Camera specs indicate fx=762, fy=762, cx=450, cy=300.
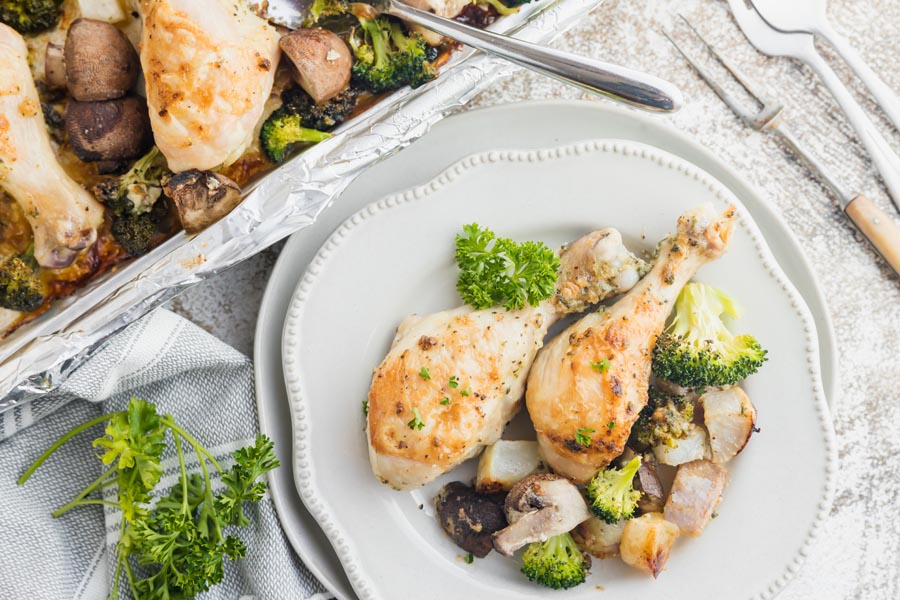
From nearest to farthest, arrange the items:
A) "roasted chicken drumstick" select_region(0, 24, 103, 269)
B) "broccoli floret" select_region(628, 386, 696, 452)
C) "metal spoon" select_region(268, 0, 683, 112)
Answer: "roasted chicken drumstick" select_region(0, 24, 103, 269)
"metal spoon" select_region(268, 0, 683, 112)
"broccoli floret" select_region(628, 386, 696, 452)

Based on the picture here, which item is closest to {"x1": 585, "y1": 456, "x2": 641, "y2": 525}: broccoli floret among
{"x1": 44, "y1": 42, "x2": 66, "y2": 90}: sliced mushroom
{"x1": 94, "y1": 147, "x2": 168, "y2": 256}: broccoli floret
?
{"x1": 94, "y1": 147, "x2": 168, "y2": 256}: broccoli floret

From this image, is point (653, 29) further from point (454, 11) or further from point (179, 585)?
point (179, 585)

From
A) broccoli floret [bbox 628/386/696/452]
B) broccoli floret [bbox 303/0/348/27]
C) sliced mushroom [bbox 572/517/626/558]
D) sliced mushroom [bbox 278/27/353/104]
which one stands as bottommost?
sliced mushroom [bbox 572/517/626/558]

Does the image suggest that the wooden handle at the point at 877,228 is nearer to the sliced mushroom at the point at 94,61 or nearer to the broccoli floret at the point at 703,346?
the broccoli floret at the point at 703,346

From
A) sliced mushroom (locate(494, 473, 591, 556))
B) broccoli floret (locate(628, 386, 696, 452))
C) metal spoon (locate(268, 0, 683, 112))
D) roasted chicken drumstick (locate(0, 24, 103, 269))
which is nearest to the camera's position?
roasted chicken drumstick (locate(0, 24, 103, 269))

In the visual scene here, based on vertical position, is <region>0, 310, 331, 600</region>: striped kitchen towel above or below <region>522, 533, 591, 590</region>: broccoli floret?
below

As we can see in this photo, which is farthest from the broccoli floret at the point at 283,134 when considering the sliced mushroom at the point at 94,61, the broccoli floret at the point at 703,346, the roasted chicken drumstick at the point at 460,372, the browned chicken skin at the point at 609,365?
the broccoli floret at the point at 703,346

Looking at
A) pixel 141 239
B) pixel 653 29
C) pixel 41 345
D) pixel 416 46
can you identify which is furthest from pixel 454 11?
pixel 41 345

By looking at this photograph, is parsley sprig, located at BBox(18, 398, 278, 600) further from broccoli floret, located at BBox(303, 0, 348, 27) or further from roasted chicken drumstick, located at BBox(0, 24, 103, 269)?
broccoli floret, located at BBox(303, 0, 348, 27)

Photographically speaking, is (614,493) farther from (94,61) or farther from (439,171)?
(94,61)
